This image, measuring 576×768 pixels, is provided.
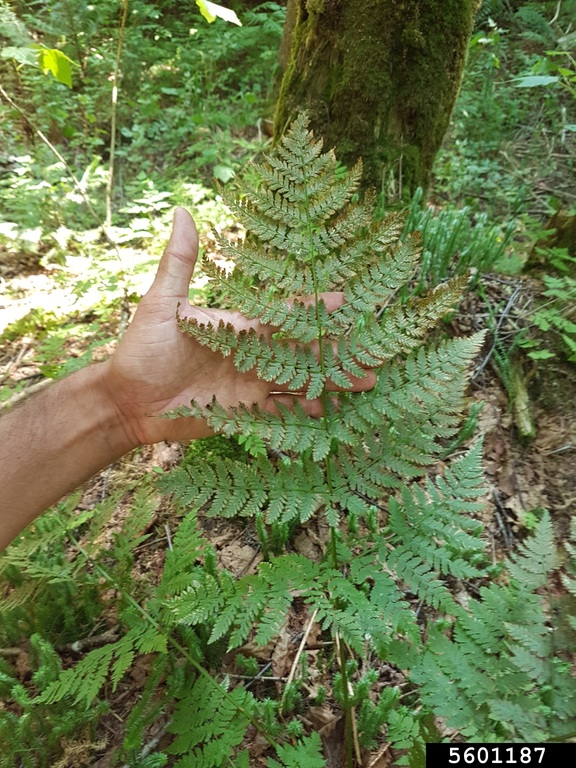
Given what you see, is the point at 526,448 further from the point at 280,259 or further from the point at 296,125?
the point at 296,125

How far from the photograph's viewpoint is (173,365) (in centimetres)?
188

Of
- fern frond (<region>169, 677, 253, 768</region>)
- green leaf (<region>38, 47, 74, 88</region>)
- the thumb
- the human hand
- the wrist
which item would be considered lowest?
fern frond (<region>169, 677, 253, 768</region>)

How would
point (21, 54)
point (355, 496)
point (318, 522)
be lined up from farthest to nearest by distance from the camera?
point (21, 54) < point (318, 522) < point (355, 496)

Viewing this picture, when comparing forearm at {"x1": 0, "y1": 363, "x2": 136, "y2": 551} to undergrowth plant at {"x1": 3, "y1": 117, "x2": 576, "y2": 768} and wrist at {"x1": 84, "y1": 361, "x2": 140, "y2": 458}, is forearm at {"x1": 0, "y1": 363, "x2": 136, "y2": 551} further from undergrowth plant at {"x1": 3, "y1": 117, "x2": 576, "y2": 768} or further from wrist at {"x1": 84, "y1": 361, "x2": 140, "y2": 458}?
undergrowth plant at {"x1": 3, "y1": 117, "x2": 576, "y2": 768}

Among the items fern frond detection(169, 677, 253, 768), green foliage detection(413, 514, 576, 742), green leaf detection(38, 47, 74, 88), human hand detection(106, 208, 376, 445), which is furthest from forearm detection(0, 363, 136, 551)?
green leaf detection(38, 47, 74, 88)

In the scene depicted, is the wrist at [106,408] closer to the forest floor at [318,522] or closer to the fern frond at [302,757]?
the forest floor at [318,522]

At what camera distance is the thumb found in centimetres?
178

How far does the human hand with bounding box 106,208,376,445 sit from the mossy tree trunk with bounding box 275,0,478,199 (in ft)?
6.09

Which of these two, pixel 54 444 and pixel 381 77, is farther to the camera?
pixel 381 77

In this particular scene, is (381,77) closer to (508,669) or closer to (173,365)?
(173,365)

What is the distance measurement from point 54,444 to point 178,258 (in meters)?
0.91

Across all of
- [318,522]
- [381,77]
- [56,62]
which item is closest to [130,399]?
[318,522]

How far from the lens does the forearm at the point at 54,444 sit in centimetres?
185

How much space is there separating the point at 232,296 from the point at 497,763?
4.79 feet
